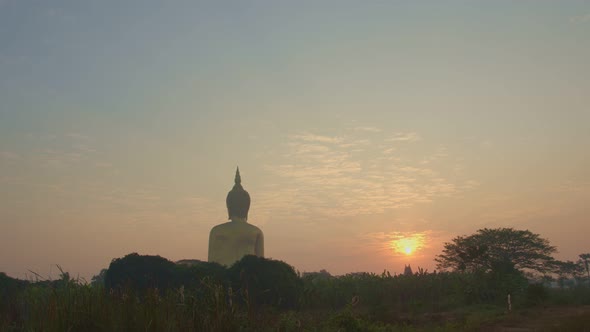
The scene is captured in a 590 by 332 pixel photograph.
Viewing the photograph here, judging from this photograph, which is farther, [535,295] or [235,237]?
[235,237]

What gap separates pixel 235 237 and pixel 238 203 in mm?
4136

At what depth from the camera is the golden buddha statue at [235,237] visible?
55.0 metres

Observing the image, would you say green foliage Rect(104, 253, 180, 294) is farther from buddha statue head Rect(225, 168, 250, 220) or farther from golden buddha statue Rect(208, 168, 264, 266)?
buddha statue head Rect(225, 168, 250, 220)

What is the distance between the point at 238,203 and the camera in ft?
188

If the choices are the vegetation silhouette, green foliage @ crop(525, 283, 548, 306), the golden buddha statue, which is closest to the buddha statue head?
the golden buddha statue

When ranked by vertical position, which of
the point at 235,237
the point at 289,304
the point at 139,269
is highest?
the point at 235,237

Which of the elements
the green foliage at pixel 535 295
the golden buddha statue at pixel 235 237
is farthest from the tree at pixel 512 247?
the golden buddha statue at pixel 235 237

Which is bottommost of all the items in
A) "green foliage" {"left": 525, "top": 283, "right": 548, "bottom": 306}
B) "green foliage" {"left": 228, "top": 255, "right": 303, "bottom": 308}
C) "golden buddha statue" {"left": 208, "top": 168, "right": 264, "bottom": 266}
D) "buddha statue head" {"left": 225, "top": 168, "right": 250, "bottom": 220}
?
"green foliage" {"left": 525, "top": 283, "right": 548, "bottom": 306}

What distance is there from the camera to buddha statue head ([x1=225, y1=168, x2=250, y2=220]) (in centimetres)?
5722

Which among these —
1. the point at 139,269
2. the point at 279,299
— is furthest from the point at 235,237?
the point at 279,299

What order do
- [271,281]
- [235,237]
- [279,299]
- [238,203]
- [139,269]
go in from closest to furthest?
[279,299] < [271,281] < [139,269] < [235,237] < [238,203]

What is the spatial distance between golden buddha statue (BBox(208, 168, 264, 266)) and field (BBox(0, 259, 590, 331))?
1991 centimetres

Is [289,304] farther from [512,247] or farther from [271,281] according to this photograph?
[512,247]

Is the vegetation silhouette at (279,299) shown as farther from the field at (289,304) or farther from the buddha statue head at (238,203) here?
the buddha statue head at (238,203)
